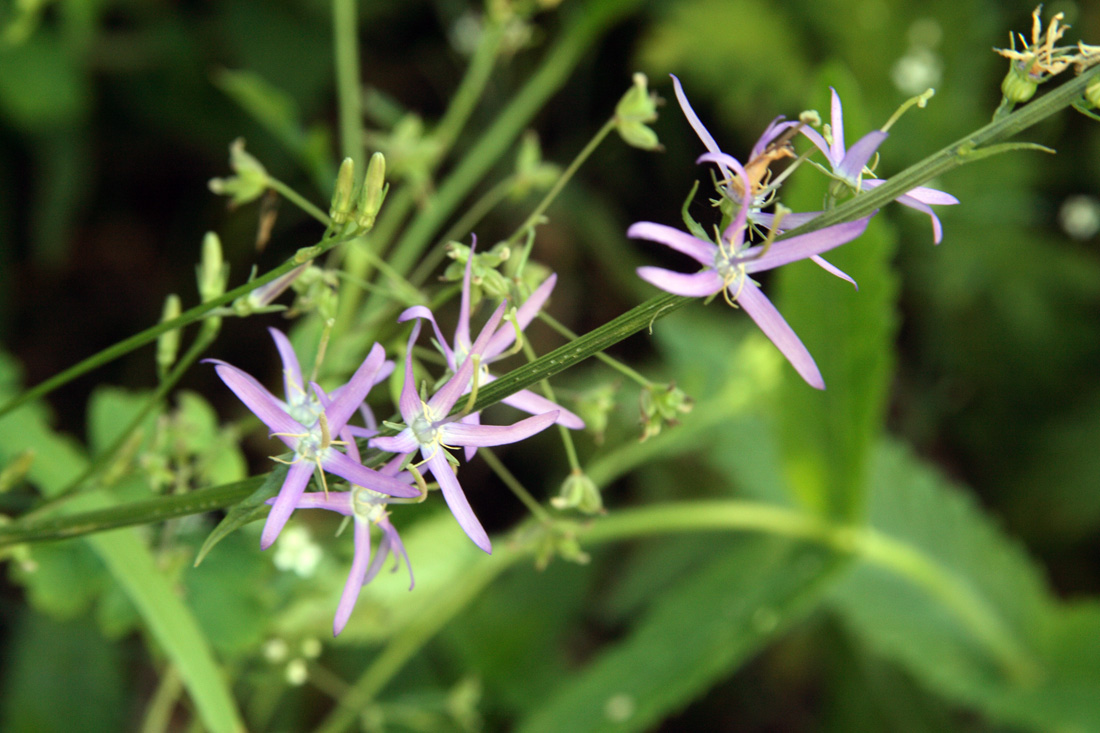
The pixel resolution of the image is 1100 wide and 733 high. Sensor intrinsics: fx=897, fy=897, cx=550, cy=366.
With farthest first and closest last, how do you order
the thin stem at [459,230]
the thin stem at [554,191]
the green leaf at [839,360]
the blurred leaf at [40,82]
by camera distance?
the blurred leaf at [40,82], the green leaf at [839,360], the thin stem at [459,230], the thin stem at [554,191]

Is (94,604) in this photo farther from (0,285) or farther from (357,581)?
(357,581)

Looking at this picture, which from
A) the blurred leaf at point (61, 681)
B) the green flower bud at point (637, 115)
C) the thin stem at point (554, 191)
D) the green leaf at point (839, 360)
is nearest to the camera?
the thin stem at point (554, 191)

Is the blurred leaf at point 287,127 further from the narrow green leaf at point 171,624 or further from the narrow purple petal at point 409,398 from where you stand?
the narrow purple petal at point 409,398

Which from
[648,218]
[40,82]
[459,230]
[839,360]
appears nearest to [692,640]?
[839,360]

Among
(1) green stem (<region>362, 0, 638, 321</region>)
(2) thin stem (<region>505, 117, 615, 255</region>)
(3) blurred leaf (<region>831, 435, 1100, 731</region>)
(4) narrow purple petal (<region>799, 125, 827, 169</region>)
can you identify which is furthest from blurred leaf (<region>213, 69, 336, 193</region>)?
(3) blurred leaf (<region>831, 435, 1100, 731</region>)

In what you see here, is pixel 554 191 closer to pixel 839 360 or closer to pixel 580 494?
pixel 580 494

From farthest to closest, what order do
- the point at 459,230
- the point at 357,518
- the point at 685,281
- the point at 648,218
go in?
1. the point at 648,218
2. the point at 459,230
3. the point at 357,518
4. the point at 685,281

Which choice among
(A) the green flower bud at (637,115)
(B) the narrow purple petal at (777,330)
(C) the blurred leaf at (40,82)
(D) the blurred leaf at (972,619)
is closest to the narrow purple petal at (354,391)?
(B) the narrow purple petal at (777,330)
